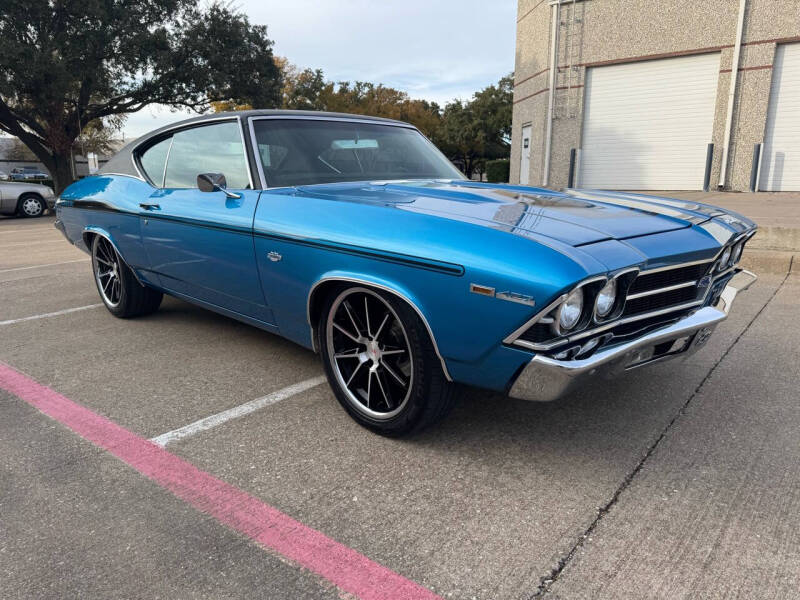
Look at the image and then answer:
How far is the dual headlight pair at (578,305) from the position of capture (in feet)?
6.32

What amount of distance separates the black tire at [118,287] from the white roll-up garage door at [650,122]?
1409 centimetres

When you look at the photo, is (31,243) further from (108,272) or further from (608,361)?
(608,361)

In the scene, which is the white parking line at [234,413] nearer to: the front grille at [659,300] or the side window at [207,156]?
the side window at [207,156]

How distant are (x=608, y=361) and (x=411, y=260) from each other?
0.79 m

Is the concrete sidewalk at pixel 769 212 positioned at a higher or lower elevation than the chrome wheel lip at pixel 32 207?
higher

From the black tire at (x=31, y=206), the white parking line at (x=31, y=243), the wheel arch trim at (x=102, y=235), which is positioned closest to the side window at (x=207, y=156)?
the wheel arch trim at (x=102, y=235)

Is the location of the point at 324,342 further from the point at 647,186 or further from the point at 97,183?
the point at 647,186

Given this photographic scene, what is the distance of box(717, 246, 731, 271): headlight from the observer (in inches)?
104

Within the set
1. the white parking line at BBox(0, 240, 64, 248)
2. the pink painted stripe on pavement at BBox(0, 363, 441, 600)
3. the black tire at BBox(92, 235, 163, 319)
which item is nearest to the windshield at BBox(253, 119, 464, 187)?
the pink painted stripe on pavement at BBox(0, 363, 441, 600)

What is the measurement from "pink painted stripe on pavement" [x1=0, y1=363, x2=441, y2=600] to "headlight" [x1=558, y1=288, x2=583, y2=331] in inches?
36.8

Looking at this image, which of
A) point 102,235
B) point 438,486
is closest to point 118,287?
point 102,235

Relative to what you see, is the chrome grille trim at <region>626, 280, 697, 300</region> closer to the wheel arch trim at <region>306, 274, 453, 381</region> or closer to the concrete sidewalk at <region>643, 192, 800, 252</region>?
the wheel arch trim at <region>306, 274, 453, 381</region>

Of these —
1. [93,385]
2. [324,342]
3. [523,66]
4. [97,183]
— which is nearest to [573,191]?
[324,342]

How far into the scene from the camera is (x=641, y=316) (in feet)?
7.18
